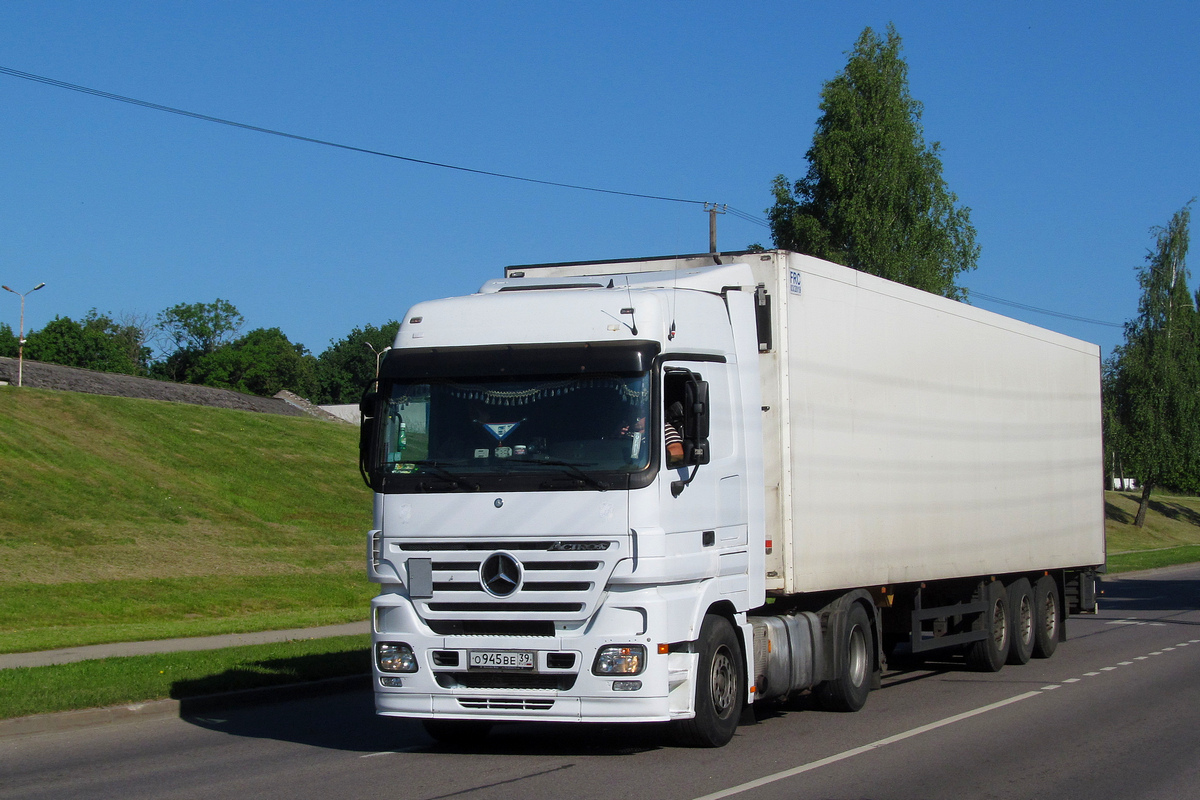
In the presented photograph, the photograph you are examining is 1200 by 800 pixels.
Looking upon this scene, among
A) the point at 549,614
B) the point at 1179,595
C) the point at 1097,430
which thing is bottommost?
the point at 1179,595

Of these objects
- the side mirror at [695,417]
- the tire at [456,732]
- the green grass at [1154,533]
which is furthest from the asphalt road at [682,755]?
the green grass at [1154,533]

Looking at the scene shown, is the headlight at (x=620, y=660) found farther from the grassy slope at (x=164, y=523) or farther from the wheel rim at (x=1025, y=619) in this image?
the grassy slope at (x=164, y=523)

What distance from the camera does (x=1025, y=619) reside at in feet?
52.1

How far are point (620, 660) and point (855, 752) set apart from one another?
2.10m

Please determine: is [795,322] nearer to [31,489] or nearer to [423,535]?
[423,535]

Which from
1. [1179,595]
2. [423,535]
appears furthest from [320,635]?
[1179,595]

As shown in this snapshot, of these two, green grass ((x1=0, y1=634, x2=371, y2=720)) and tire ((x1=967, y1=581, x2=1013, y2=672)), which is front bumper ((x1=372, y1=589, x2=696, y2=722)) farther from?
tire ((x1=967, y1=581, x2=1013, y2=672))

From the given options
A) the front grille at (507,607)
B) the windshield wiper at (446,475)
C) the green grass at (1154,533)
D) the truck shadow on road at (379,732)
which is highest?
the windshield wiper at (446,475)

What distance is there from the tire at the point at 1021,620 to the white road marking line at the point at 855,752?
8.86ft

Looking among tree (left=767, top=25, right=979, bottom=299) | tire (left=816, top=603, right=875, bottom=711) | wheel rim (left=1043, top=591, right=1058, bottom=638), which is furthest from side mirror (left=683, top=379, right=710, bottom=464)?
tree (left=767, top=25, right=979, bottom=299)

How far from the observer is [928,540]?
12.7m

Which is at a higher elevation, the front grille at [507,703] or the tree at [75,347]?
the tree at [75,347]

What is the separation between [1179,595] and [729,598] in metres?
25.5

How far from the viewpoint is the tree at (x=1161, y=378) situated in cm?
6925
